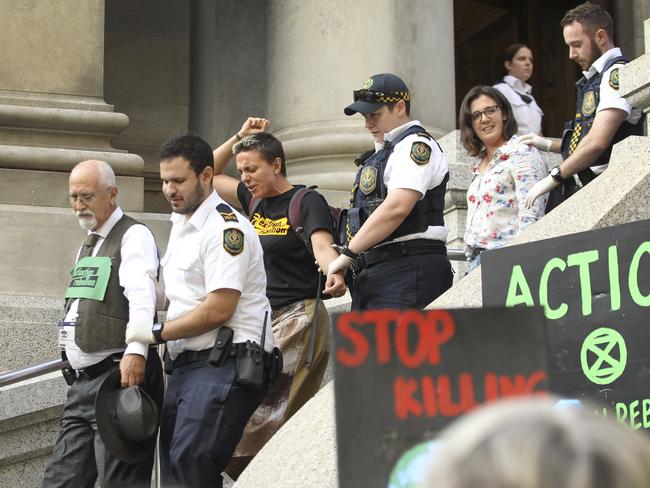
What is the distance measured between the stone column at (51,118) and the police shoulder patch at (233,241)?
2.97 meters

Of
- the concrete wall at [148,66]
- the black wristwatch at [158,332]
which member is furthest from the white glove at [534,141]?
the concrete wall at [148,66]

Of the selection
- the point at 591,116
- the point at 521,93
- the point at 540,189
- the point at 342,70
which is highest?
the point at 342,70

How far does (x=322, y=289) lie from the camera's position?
5.75m

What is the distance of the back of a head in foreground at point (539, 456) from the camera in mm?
1195

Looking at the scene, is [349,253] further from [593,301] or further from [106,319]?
[593,301]

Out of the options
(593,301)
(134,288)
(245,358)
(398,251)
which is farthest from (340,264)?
(593,301)

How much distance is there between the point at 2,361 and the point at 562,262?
3.57 metres

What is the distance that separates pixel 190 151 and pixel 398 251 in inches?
37.5

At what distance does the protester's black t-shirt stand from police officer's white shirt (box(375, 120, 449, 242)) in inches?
13.0

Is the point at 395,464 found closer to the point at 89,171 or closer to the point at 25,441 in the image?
the point at 89,171

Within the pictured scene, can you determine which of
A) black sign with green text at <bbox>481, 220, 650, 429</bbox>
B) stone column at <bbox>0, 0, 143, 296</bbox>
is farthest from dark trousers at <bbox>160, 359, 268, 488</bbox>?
stone column at <bbox>0, 0, 143, 296</bbox>

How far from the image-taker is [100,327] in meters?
5.12

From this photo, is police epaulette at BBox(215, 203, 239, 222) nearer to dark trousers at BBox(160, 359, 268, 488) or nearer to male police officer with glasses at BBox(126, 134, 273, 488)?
male police officer with glasses at BBox(126, 134, 273, 488)

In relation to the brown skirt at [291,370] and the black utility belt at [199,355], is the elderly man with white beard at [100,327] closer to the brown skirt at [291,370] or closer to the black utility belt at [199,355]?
the black utility belt at [199,355]
